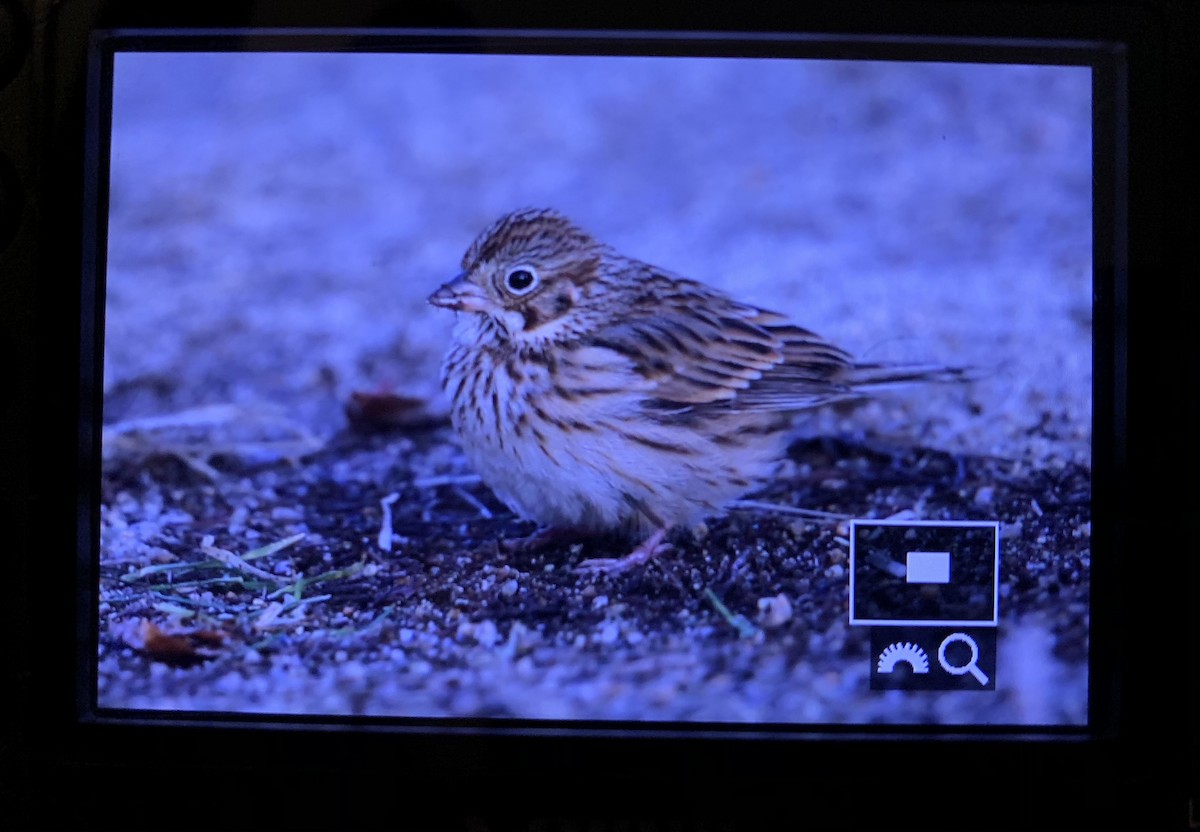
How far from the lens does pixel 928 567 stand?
1.20 metres

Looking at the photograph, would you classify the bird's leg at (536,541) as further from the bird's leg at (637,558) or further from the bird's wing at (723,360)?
the bird's wing at (723,360)

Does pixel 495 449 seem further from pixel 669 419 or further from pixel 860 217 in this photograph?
pixel 860 217

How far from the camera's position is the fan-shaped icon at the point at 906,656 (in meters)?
1.20

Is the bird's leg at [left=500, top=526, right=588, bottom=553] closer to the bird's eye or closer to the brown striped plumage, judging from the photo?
the brown striped plumage

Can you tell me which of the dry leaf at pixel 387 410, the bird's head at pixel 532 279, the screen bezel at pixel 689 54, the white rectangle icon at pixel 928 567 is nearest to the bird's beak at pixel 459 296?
the bird's head at pixel 532 279

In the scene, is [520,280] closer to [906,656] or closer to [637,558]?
[637,558]

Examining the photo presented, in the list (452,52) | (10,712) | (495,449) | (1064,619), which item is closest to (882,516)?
(1064,619)

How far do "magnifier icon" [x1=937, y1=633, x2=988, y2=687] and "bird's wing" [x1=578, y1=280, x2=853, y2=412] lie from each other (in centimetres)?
26

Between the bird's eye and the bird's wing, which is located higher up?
the bird's eye

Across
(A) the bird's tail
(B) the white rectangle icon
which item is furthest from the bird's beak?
(B) the white rectangle icon

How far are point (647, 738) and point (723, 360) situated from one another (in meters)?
0.38

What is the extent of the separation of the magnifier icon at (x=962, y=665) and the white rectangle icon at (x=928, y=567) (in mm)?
56

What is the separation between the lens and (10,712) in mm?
1216

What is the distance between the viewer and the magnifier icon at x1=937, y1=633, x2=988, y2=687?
1204 mm
